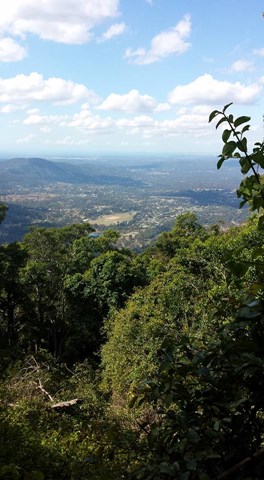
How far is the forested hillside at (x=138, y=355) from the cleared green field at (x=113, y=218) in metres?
83.5

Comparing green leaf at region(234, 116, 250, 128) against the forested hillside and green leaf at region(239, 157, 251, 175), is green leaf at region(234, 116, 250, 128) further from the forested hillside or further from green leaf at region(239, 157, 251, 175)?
green leaf at region(239, 157, 251, 175)

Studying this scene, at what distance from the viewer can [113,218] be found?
117688 mm

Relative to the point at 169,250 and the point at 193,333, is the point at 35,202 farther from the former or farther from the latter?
the point at 193,333

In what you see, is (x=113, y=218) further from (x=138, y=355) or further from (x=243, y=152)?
(x=243, y=152)

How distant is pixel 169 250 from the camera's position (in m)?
21.9

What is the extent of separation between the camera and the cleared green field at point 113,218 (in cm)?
10879

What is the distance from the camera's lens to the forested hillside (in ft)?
4.54

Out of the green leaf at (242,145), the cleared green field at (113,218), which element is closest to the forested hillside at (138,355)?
the green leaf at (242,145)

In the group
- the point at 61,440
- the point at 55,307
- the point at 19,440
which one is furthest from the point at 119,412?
the point at 55,307

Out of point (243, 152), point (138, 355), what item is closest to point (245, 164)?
point (243, 152)

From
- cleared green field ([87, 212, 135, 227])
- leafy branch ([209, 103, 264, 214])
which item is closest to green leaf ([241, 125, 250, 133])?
leafy branch ([209, 103, 264, 214])

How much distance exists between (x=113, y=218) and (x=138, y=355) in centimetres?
10780

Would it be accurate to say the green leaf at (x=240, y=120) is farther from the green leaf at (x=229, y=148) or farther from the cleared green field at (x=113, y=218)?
the cleared green field at (x=113, y=218)

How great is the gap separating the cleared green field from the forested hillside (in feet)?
274
